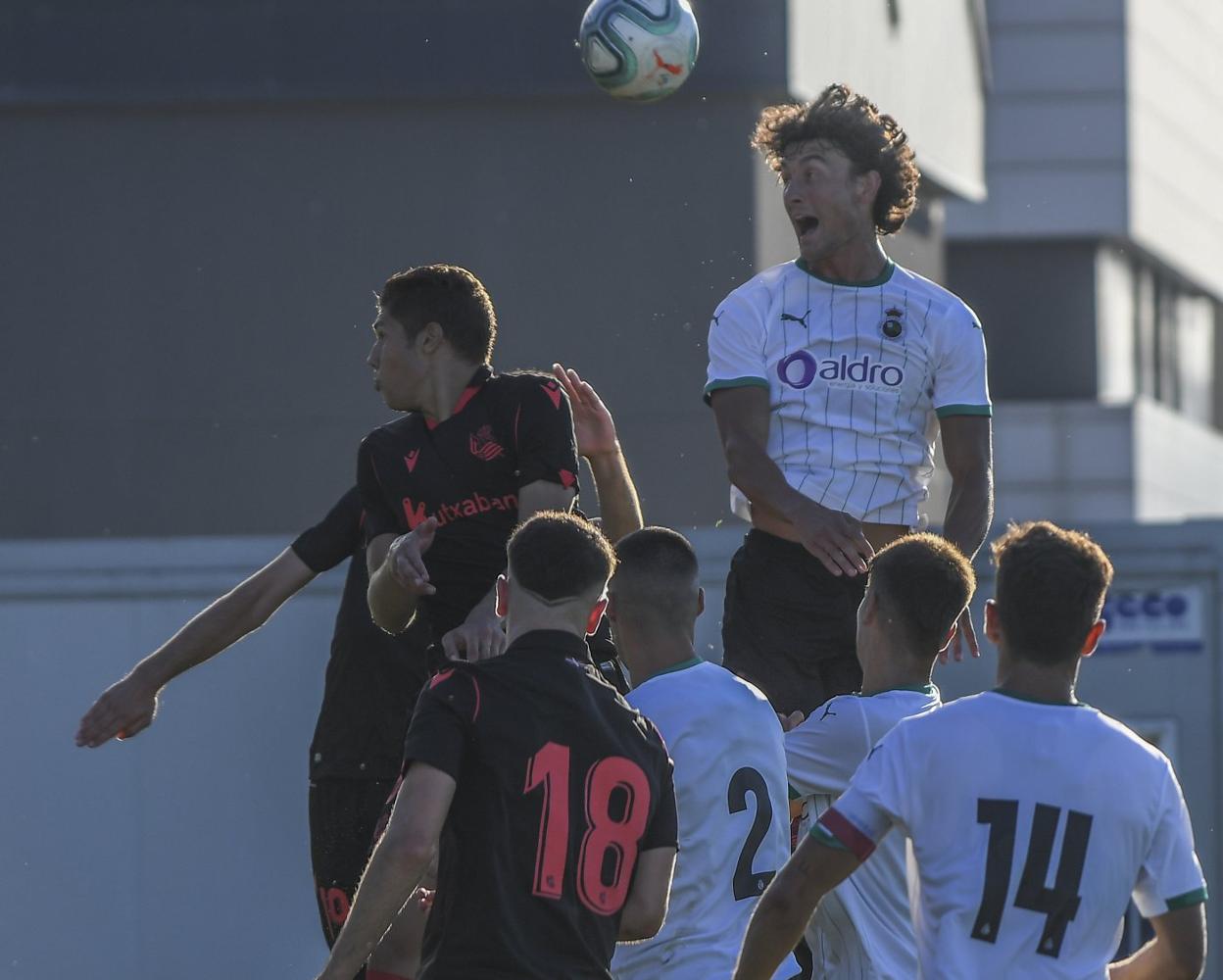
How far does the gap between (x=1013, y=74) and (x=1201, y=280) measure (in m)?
5.71

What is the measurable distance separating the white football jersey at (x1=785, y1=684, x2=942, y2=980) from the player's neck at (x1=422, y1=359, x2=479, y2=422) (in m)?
1.30

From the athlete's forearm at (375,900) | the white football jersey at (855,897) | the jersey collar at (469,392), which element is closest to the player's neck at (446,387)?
the jersey collar at (469,392)

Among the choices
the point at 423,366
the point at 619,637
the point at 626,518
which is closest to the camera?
the point at 619,637

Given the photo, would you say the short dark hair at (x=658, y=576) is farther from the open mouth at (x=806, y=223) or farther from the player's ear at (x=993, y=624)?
the open mouth at (x=806, y=223)

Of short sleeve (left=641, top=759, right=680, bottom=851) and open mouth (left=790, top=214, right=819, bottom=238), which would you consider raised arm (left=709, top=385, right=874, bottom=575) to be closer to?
open mouth (left=790, top=214, right=819, bottom=238)

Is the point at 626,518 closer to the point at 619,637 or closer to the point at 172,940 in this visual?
the point at 619,637

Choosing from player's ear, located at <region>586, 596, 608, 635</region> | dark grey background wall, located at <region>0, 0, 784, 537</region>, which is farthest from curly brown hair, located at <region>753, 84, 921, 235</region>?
dark grey background wall, located at <region>0, 0, 784, 537</region>

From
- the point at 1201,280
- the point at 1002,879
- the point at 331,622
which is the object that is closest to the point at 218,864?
the point at 331,622

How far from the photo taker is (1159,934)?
4039 mm

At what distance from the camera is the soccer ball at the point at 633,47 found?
7453 mm

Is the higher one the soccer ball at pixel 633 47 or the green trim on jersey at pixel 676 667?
the soccer ball at pixel 633 47

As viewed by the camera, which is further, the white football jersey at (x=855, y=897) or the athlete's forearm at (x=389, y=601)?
the athlete's forearm at (x=389, y=601)

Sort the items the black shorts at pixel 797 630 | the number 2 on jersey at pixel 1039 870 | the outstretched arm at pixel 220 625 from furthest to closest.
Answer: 1. the outstretched arm at pixel 220 625
2. the black shorts at pixel 797 630
3. the number 2 on jersey at pixel 1039 870

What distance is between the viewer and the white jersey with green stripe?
19.8ft
